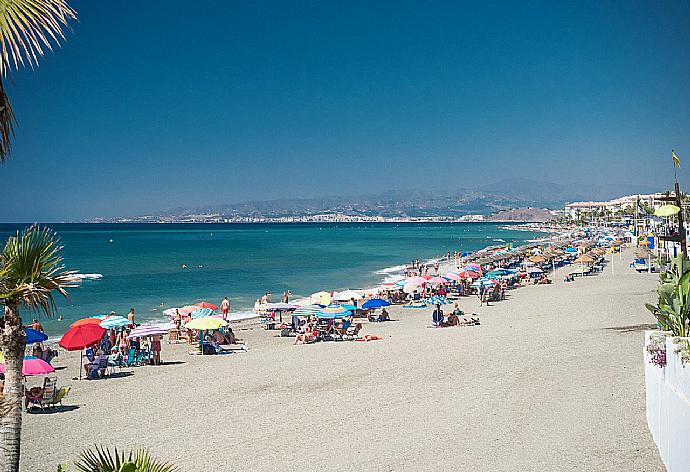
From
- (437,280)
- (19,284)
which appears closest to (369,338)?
(437,280)

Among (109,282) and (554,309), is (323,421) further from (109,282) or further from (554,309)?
(109,282)

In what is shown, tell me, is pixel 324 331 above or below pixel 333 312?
below

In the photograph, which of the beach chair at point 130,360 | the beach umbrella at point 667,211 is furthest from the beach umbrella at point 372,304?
the beach umbrella at point 667,211

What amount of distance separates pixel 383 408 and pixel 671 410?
15.5 ft

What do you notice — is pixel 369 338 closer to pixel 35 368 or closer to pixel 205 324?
pixel 205 324

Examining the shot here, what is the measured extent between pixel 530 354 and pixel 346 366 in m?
4.13

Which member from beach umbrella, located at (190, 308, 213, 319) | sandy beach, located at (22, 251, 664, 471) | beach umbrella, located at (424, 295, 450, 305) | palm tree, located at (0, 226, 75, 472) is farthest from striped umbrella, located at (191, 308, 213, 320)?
Result: palm tree, located at (0, 226, 75, 472)

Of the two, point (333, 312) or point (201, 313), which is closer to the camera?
point (201, 313)

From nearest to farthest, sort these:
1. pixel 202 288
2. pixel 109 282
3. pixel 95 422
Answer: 1. pixel 95 422
2. pixel 202 288
3. pixel 109 282

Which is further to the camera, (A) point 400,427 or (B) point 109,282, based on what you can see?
(B) point 109,282

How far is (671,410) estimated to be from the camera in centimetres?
612

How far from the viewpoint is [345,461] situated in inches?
297

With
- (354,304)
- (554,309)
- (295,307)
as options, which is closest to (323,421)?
(295,307)

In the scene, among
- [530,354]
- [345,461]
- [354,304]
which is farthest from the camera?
[354,304]
